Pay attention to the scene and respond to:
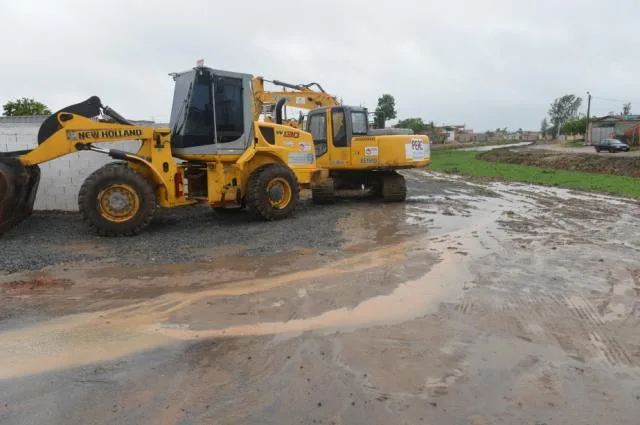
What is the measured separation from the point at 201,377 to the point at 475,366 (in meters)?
2.09

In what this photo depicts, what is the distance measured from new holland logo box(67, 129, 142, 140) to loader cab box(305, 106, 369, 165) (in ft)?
18.9

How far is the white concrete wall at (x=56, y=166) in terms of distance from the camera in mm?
11242

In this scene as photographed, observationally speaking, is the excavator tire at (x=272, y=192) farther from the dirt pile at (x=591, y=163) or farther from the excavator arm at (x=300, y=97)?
the dirt pile at (x=591, y=163)

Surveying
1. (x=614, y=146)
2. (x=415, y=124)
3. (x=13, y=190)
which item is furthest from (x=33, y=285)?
(x=415, y=124)

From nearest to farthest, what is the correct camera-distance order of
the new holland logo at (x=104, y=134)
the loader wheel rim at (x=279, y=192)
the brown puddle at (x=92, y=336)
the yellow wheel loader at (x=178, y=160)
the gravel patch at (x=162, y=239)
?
the brown puddle at (x=92, y=336)
the gravel patch at (x=162, y=239)
the yellow wheel loader at (x=178, y=160)
the new holland logo at (x=104, y=134)
the loader wheel rim at (x=279, y=192)

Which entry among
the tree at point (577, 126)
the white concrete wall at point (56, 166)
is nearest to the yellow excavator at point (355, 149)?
the white concrete wall at point (56, 166)

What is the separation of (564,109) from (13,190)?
13269 cm

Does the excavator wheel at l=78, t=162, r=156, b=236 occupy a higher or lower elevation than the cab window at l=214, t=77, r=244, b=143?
lower

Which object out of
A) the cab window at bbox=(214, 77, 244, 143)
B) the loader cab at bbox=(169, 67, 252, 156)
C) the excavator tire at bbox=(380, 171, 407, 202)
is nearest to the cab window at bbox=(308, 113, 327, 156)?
the excavator tire at bbox=(380, 171, 407, 202)

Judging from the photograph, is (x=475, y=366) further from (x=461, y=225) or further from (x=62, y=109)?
(x=62, y=109)

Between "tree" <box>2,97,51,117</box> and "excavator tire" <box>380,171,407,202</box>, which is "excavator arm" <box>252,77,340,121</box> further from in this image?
"tree" <box>2,97,51,117</box>

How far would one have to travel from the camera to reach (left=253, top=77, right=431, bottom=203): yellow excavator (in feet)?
44.5

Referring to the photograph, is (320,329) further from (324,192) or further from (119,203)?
(324,192)

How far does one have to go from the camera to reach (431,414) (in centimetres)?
335
